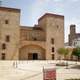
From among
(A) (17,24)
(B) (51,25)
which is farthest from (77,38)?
(A) (17,24)

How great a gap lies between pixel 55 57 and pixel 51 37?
602 centimetres

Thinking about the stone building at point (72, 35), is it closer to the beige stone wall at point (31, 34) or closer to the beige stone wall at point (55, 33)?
the beige stone wall at point (55, 33)

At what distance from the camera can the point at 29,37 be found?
60250mm

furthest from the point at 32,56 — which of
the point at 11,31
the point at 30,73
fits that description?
the point at 30,73

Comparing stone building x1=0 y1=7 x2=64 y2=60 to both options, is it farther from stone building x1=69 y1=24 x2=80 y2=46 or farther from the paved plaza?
the paved plaza

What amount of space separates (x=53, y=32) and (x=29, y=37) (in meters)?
7.26

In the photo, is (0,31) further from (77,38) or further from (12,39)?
(77,38)

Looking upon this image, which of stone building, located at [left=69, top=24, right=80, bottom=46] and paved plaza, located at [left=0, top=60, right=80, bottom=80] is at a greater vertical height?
stone building, located at [left=69, top=24, right=80, bottom=46]

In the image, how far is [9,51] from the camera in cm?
5456

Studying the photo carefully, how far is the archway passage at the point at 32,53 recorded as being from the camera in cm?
5797

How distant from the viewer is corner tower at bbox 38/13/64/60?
59.8 m

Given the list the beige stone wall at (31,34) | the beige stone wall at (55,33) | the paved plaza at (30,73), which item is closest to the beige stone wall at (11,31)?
the beige stone wall at (31,34)

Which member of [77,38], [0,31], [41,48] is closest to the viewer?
[0,31]

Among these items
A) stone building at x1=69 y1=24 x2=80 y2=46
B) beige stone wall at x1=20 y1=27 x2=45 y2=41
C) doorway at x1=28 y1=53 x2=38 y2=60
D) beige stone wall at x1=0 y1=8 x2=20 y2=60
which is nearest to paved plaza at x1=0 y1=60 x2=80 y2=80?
beige stone wall at x1=0 y1=8 x2=20 y2=60
